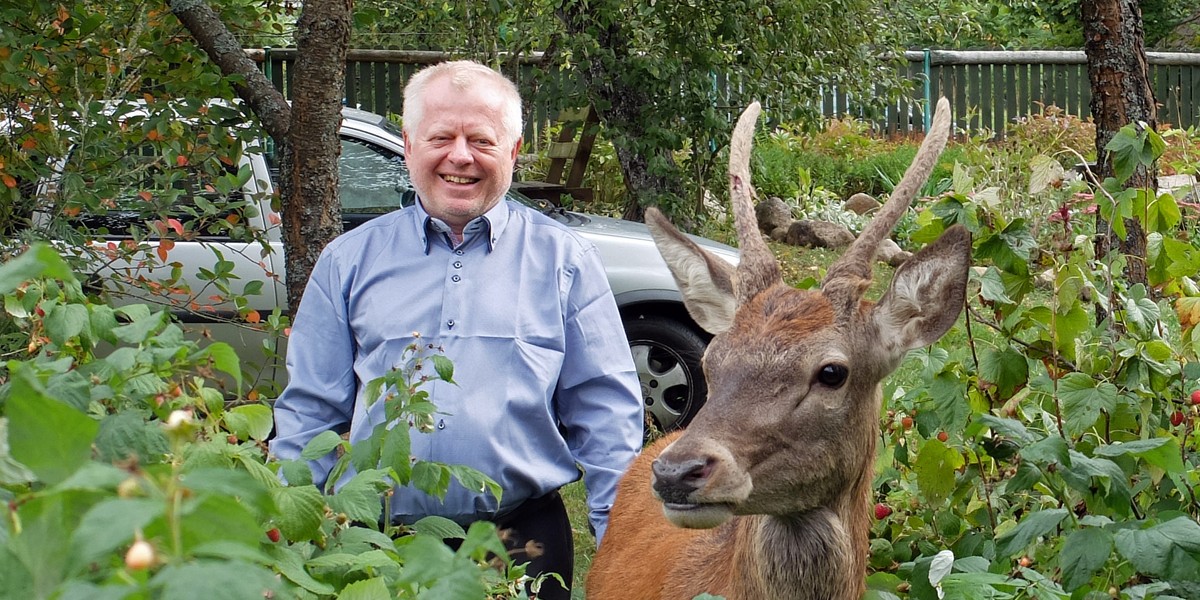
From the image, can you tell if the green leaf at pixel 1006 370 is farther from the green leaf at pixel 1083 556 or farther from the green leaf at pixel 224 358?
the green leaf at pixel 224 358

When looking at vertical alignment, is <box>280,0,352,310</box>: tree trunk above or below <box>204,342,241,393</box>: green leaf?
above

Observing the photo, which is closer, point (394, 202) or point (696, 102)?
point (394, 202)

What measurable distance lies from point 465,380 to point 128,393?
1.31 meters

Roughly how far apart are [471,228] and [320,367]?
0.50 metres

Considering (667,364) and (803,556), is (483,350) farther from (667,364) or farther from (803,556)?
(667,364)

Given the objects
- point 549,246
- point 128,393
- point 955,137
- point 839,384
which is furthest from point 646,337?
point 955,137

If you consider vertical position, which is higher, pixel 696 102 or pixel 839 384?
pixel 696 102

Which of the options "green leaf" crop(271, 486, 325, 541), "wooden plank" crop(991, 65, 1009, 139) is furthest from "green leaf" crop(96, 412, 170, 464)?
"wooden plank" crop(991, 65, 1009, 139)

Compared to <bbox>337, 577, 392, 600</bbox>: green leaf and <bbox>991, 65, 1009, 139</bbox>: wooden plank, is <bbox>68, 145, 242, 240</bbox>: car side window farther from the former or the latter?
<bbox>991, 65, 1009, 139</bbox>: wooden plank

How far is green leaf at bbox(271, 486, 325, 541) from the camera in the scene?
62.2 inches

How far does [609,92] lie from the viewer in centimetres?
936

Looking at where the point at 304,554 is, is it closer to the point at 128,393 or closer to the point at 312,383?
the point at 128,393

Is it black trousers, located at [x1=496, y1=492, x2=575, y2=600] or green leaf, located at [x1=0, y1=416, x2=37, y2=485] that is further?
black trousers, located at [x1=496, y1=492, x2=575, y2=600]

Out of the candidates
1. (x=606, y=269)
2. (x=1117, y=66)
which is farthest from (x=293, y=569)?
(x=606, y=269)
